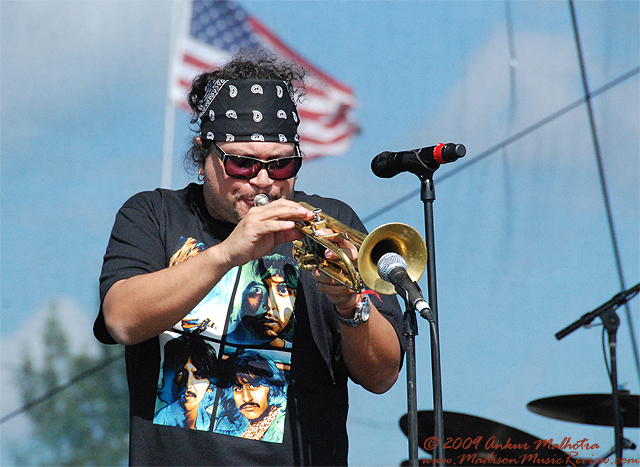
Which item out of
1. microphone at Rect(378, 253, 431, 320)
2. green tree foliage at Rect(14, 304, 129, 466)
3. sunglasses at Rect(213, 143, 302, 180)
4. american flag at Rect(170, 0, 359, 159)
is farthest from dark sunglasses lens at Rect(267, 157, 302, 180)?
green tree foliage at Rect(14, 304, 129, 466)

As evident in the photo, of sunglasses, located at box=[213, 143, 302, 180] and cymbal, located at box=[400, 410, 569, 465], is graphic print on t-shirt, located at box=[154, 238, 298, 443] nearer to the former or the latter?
sunglasses, located at box=[213, 143, 302, 180]

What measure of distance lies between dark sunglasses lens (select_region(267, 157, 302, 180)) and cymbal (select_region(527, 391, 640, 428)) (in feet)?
6.46

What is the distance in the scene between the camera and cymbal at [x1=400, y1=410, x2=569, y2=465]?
3.29 metres

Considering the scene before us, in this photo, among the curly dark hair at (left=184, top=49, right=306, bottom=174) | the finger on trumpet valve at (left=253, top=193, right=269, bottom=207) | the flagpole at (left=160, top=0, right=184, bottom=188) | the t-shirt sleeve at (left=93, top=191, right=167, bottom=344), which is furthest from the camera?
the flagpole at (left=160, top=0, right=184, bottom=188)

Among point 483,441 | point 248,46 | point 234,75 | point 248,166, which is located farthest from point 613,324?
point 248,46

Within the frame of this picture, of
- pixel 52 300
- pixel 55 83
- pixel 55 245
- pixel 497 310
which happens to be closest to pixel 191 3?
pixel 55 83

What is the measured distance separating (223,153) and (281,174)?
22 cm

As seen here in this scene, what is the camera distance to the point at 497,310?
168 inches

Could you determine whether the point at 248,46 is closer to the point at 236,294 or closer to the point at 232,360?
the point at 236,294

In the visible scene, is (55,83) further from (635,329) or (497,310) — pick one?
(635,329)

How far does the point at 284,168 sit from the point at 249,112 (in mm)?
240

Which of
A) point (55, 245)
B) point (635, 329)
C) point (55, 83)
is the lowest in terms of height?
point (635, 329)

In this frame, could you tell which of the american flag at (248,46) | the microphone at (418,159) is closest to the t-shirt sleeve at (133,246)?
the microphone at (418,159)

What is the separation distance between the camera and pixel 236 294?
234 centimetres
